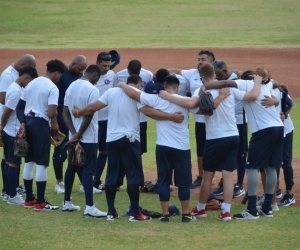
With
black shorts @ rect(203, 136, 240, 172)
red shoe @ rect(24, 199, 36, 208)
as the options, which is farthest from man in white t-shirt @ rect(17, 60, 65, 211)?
black shorts @ rect(203, 136, 240, 172)

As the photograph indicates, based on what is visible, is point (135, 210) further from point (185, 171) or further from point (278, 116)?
point (278, 116)

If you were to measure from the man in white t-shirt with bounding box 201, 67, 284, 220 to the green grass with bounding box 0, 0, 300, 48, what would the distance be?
26170 mm

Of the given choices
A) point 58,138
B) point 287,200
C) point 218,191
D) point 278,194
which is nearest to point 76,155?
point 58,138

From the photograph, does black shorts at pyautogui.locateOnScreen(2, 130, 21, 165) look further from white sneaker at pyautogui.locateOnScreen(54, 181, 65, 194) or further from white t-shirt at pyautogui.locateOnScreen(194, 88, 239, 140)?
white t-shirt at pyautogui.locateOnScreen(194, 88, 239, 140)

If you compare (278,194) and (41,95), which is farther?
(278,194)

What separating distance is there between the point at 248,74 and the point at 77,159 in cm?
257

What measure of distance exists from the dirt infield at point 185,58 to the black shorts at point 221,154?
16.4 metres

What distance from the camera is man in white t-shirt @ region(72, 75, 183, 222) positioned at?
8.82m

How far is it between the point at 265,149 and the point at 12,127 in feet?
11.7

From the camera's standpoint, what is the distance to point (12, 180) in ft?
32.6

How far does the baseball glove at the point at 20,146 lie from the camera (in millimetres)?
9336

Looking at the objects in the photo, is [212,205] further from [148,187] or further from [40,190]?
[40,190]

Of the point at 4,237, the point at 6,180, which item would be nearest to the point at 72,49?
the point at 6,180

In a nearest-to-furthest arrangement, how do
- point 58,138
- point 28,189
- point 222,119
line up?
1. point 222,119
2. point 28,189
3. point 58,138
